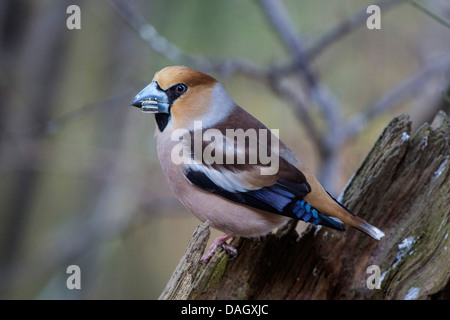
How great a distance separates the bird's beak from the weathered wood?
0.96m

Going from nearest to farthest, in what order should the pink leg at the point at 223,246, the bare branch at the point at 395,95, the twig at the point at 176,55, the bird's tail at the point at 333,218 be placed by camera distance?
1. the bird's tail at the point at 333,218
2. the pink leg at the point at 223,246
3. the twig at the point at 176,55
4. the bare branch at the point at 395,95

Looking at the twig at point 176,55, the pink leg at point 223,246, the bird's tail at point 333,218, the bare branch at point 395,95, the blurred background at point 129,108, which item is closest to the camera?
the bird's tail at point 333,218

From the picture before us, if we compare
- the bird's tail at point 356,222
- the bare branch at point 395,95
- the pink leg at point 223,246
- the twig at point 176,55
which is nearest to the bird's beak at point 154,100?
the pink leg at point 223,246

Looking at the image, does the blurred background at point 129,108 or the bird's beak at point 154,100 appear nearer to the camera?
the bird's beak at point 154,100

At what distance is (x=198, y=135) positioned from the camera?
3.37 m

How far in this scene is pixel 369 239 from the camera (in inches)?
143

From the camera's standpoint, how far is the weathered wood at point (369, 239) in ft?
11.6

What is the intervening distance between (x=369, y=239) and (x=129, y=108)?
14.3ft

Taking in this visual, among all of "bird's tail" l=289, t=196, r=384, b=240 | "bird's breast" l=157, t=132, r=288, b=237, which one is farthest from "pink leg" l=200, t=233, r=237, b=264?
"bird's tail" l=289, t=196, r=384, b=240

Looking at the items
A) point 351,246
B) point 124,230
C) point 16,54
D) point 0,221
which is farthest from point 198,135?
point 0,221

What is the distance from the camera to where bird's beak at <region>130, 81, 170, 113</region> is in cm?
321

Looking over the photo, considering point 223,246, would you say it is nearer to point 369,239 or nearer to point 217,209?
point 217,209

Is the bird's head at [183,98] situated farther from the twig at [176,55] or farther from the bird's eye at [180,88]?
the twig at [176,55]

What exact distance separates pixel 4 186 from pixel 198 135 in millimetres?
5145
